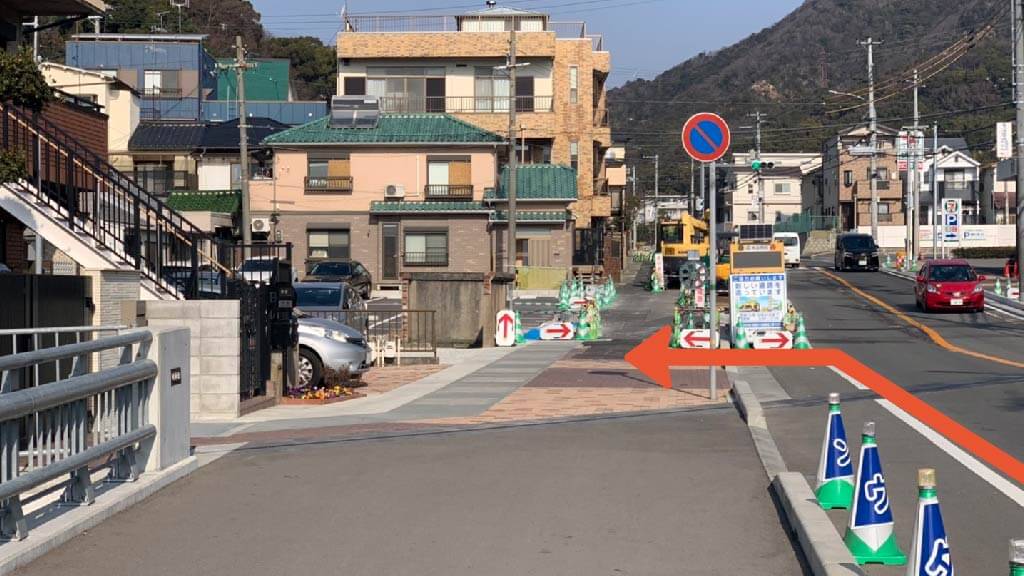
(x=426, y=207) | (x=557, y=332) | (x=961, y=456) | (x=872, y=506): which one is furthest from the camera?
(x=426, y=207)

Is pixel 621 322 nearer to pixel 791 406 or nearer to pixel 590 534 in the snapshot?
pixel 791 406

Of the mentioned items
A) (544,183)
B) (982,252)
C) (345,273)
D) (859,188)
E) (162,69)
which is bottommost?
(345,273)

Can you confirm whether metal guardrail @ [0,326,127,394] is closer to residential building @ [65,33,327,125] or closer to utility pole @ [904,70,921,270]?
residential building @ [65,33,327,125]

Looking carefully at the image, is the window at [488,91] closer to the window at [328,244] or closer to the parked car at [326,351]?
the window at [328,244]

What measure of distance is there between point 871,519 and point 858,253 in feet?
213

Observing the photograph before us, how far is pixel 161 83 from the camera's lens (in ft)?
248

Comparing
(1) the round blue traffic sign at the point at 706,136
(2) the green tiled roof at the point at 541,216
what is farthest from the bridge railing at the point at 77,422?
(2) the green tiled roof at the point at 541,216

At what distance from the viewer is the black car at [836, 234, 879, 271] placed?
230 ft

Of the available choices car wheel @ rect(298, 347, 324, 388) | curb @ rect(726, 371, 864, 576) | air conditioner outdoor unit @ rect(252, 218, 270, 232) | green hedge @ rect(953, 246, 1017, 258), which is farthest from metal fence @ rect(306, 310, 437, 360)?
green hedge @ rect(953, 246, 1017, 258)

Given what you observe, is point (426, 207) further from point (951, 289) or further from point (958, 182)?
point (958, 182)

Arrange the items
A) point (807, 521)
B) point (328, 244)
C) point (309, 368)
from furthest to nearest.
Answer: point (328, 244) → point (309, 368) → point (807, 521)

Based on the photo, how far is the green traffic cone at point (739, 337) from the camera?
2894 centimetres

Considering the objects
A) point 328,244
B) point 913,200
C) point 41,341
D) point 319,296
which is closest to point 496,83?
point 328,244

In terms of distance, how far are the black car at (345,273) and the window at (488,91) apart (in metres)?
16.5
